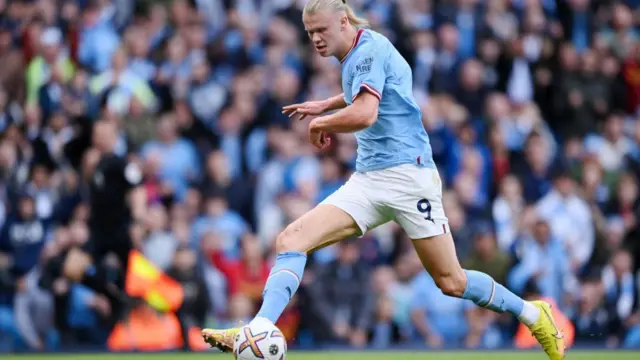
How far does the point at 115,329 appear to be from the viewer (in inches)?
527

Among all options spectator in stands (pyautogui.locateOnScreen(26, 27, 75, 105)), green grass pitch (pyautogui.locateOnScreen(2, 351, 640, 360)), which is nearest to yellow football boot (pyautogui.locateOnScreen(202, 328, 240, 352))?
green grass pitch (pyautogui.locateOnScreen(2, 351, 640, 360))

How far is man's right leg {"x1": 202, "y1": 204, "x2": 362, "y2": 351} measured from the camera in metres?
7.79

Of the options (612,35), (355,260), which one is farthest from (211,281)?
(612,35)

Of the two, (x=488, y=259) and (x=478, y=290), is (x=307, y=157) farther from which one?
(x=478, y=290)

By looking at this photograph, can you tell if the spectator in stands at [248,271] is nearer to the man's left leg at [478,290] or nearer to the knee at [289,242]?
the man's left leg at [478,290]

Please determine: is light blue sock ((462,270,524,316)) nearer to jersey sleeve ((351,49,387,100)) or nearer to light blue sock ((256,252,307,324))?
light blue sock ((256,252,307,324))

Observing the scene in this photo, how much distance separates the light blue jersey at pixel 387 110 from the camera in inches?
316

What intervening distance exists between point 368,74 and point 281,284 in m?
1.39

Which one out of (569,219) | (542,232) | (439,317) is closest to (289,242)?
(439,317)

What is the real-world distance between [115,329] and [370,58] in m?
6.37

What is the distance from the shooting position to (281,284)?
791 centimetres

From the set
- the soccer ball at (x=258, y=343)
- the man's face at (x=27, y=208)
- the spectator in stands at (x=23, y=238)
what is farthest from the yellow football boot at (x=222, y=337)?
the man's face at (x=27, y=208)

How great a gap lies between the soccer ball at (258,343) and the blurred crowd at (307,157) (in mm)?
5808

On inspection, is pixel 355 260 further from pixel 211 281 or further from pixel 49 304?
pixel 49 304
